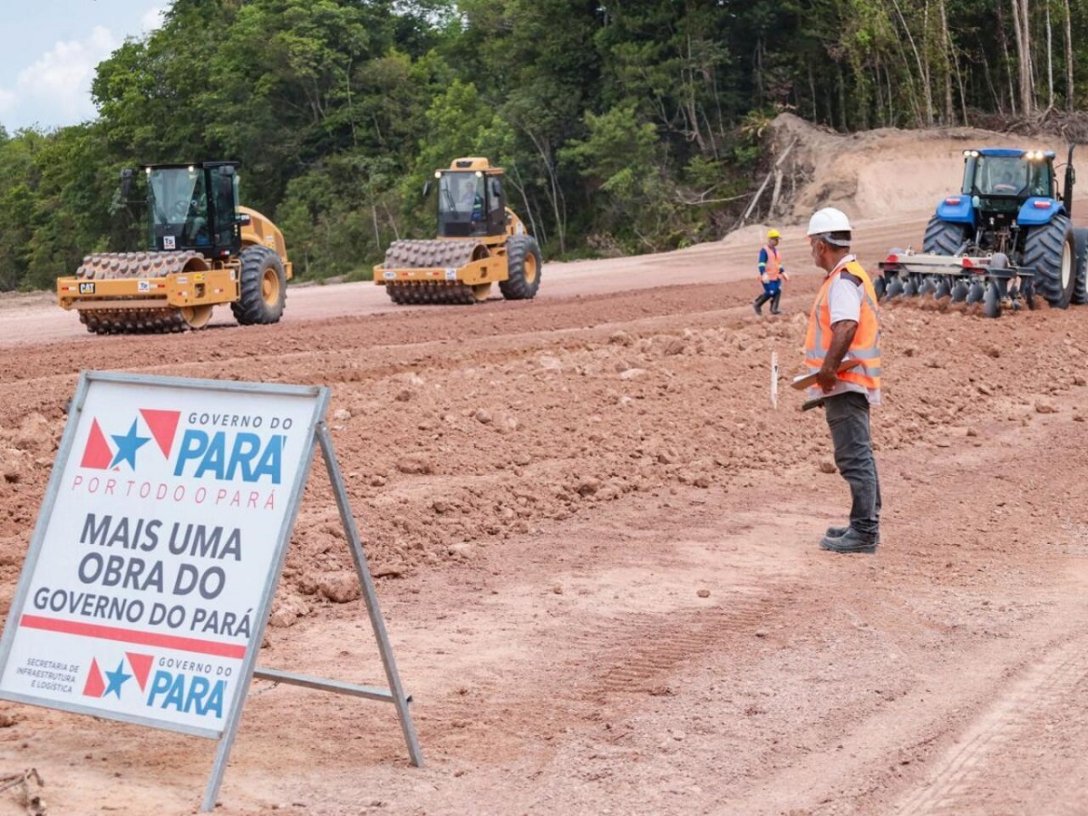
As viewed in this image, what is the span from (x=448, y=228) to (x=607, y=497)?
56.9 feet

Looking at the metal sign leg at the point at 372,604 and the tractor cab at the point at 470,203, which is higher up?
the tractor cab at the point at 470,203

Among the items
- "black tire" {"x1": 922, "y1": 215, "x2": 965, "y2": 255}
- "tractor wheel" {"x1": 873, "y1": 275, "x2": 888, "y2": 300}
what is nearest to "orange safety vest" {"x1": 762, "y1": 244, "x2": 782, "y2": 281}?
"tractor wheel" {"x1": 873, "y1": 275, "x2": 888, "y2": 300}

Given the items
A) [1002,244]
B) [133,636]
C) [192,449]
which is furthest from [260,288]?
[133,636]

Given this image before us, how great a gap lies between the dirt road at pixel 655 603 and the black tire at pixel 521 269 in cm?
1088

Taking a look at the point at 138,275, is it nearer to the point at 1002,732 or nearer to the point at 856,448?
the point at 856,448

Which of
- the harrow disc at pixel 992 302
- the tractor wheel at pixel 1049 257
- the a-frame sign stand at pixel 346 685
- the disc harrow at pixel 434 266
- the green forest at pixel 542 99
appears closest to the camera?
the a-frame sign stand at pixel 346 685

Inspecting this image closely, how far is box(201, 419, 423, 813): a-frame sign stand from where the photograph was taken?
5.05 meters

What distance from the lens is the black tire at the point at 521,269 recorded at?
89.5 feet

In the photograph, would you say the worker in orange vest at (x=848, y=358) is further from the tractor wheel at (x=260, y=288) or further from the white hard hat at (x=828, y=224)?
the tractor wheel at (x=260, y=288)

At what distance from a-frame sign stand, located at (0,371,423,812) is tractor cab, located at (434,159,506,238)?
21374 mm

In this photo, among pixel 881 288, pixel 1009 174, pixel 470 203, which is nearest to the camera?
pixel 881 288

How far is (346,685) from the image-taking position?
223 inches

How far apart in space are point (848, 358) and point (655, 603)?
6.15 ft

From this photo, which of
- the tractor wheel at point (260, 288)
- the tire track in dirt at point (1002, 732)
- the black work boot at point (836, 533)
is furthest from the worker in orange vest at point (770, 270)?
the tire track in dirt at point (1002, 732)
